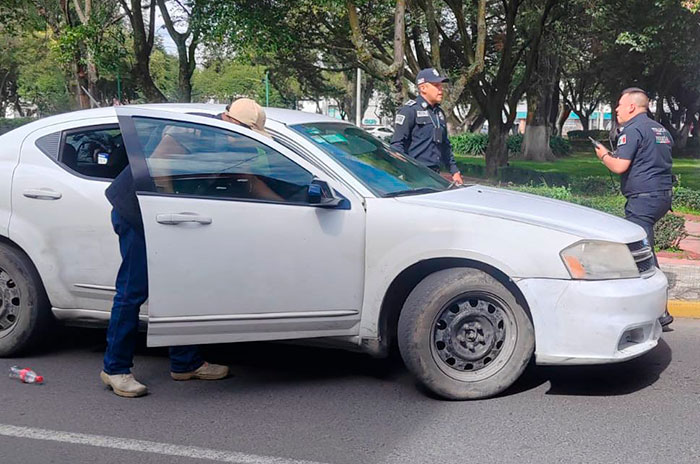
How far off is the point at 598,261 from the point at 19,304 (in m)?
3.73

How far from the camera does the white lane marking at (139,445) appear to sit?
3740 mm

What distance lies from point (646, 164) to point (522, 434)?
274 cm

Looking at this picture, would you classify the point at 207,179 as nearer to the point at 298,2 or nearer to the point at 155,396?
the point at 155,396

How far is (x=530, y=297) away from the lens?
4.21m

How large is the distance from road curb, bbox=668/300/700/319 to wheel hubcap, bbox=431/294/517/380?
113 inches

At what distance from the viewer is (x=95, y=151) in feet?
16.8

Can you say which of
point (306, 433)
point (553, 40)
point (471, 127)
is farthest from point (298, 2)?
point (471, 127)

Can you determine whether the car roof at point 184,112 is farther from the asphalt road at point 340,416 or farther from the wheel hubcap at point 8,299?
the asphalt road at point 340,416

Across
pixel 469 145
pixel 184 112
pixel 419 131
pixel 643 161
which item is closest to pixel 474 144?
pixel 469 145

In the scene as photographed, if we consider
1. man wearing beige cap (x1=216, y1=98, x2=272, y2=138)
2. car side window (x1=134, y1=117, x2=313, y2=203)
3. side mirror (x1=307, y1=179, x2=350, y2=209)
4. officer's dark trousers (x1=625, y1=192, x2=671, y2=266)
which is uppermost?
man wearing beige cap (x1=216, y1=98, x2=272, y2=138)

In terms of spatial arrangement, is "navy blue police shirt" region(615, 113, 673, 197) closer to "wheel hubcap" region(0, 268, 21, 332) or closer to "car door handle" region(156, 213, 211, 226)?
"car door handle" region(156, 213, 211, 226)

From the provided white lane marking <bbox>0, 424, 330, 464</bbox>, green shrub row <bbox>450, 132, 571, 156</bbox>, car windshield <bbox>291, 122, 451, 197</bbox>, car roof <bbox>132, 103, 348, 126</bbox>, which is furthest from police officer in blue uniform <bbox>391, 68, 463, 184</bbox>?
green shrub row <bbox>450, 132, 571, 156</bbox>

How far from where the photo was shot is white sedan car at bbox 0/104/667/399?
4.21 metres

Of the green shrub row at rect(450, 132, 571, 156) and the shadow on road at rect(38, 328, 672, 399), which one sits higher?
the green shrub row at rect(450, 132, 571, 156)
